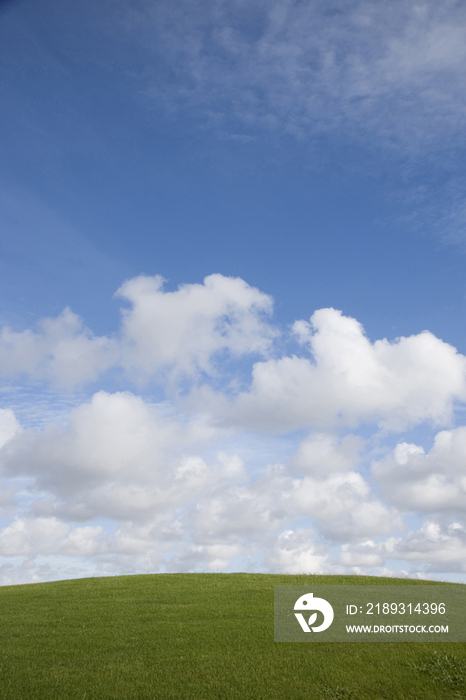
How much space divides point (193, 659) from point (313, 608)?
8021mm

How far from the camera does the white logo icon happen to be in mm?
18625

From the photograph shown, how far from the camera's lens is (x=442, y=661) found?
14562 mm

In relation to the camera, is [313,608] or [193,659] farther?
[313,608]

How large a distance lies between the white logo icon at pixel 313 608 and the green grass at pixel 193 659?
1.32 m

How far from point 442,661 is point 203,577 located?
19906 millimetres

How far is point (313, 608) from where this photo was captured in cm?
2136

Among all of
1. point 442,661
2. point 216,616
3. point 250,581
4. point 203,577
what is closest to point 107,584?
point 203,577

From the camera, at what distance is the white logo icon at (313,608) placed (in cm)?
1862

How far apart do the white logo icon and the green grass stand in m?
1.32

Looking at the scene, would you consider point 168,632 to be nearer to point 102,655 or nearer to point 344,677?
point 102,655

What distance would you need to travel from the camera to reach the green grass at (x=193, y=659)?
42.1 feet

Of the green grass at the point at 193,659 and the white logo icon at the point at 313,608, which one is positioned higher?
the white logo icon at the point at 313,608

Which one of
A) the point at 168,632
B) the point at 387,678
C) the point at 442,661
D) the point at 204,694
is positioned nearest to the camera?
the point at 204,694

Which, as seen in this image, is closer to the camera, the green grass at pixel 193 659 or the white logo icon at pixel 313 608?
the green grass at pixel 193 659
